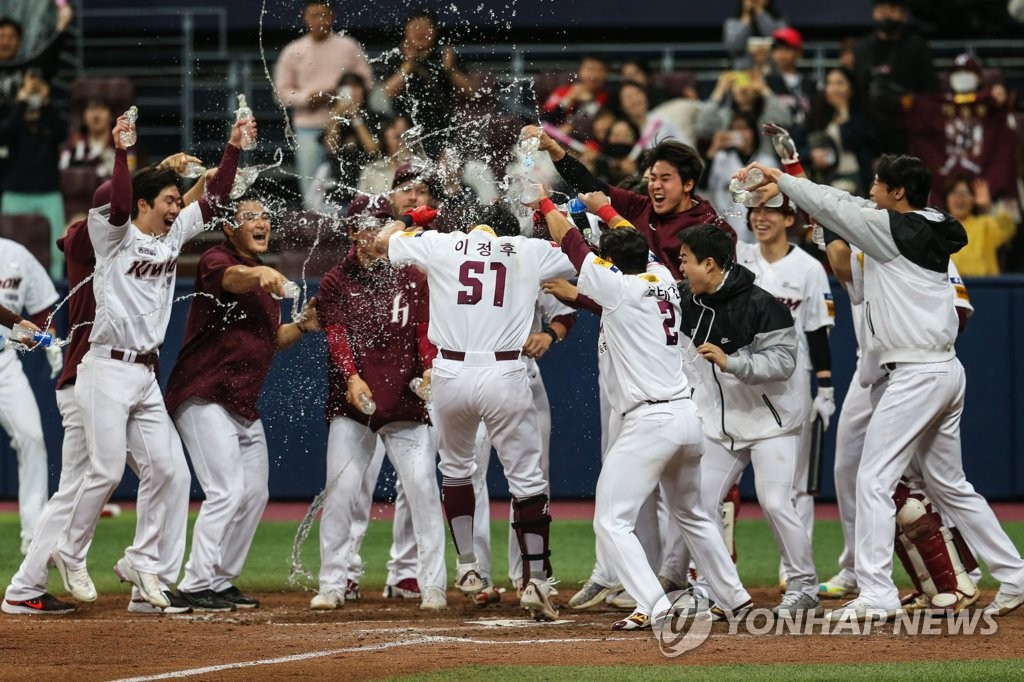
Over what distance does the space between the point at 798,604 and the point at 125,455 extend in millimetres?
3670

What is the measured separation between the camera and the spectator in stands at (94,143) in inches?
570

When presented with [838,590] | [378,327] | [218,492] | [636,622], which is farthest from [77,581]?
[838,590]

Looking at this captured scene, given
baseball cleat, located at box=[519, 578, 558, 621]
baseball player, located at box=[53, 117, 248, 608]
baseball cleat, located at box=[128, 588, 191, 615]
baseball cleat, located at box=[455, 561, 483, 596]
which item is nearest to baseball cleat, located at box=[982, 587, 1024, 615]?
baseball cleat, located at box=[519, 578, 558, 621]

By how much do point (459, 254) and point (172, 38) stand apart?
35.6 feet

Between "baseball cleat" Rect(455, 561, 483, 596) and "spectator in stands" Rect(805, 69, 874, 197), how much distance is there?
7.08 m

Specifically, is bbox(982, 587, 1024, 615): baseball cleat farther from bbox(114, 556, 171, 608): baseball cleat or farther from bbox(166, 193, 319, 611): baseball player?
bbox(114, 556, 171, 608): baseball cleat

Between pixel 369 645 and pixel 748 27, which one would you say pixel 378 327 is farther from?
pixel 748 27

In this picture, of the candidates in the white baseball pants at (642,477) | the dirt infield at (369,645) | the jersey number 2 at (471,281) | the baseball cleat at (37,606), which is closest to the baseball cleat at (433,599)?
the dirt infield at (369,645)

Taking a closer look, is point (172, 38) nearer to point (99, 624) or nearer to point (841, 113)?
point (841, 113)

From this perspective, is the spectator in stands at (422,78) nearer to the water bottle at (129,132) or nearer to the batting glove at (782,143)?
the water bottle at (129,132)

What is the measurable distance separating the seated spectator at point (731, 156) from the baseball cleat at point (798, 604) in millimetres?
5756

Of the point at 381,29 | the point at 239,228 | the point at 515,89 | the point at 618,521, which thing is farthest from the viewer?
the point at 515,89

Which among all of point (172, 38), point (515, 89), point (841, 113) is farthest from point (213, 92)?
point (841, 113)

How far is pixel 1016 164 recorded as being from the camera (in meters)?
14.4
